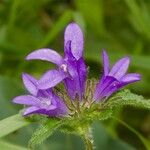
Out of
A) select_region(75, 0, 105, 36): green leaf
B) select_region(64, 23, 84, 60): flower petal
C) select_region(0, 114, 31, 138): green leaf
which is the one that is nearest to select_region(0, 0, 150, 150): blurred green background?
select_region(75, 0, 105, 36): green leaf

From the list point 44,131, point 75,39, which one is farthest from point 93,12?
point 44,131

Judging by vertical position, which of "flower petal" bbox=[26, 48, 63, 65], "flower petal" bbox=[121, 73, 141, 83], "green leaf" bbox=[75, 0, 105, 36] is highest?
"green leaf" bbox=[75, 0, 105, 36]

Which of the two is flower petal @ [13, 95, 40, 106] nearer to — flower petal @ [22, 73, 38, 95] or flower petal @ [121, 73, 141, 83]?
flower petal @ [22, 73, 38, 95]

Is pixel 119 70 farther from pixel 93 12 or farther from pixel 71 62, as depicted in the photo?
pixel 93 12

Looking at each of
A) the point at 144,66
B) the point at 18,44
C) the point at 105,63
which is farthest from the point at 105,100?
the point at 18,44

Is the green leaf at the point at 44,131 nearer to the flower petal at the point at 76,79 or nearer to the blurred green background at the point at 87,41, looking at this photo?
the flower petal at the point at 76,79
